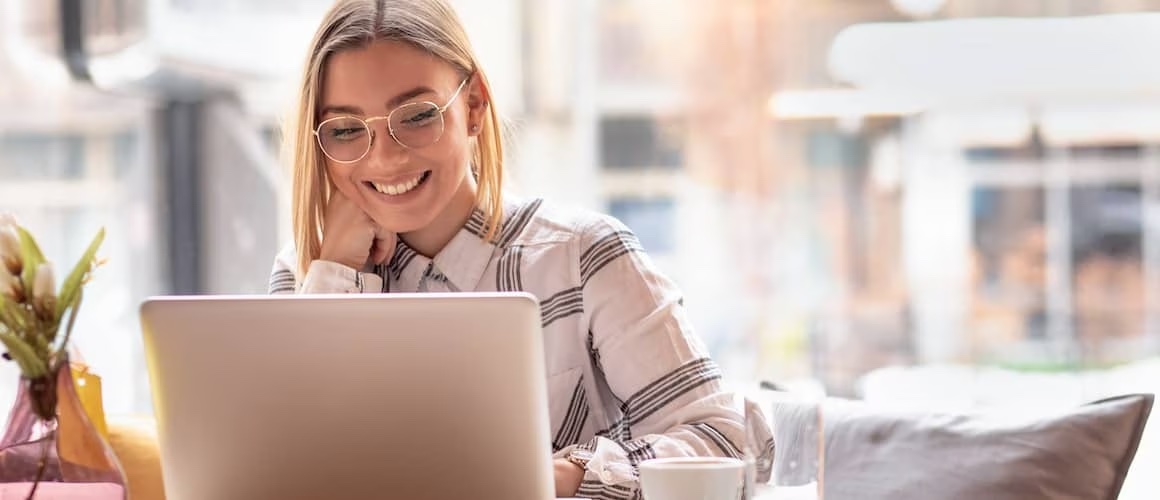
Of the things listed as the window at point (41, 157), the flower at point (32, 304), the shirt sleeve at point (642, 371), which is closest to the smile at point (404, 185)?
the shirt sleeve at point (642, 371)

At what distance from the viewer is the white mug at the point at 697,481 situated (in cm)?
120

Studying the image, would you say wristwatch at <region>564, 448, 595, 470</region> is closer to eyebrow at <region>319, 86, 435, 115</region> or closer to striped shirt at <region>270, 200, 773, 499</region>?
striped shirt at <region>270, 200, 773, 499</region>

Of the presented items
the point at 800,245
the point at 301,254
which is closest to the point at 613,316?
the point at 301,254

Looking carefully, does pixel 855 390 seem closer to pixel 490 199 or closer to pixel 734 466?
pixel 490 199

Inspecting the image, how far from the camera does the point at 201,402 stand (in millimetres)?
1233

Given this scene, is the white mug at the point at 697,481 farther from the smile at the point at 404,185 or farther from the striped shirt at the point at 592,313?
the smile at the point at 404,185

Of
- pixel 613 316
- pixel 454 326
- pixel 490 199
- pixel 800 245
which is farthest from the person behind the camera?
pixel 800 245

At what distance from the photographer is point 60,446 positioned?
127cm

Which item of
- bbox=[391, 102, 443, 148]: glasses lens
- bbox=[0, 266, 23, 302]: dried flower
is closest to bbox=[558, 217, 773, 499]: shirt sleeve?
bbox=[391, 102, 443, 148]: glasses lens

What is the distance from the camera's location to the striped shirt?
169 centimetres

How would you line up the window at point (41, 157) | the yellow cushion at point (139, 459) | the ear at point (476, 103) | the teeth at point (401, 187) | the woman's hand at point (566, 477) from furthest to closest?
1. the window at point (41, 157)
2. the yellow cushion at point (139, 459)
3. the ear at point (476, 103)
4. the teeth at point (401, 187)
5. the woman's hand at point (566, 477)

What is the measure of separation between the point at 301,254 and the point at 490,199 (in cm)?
27

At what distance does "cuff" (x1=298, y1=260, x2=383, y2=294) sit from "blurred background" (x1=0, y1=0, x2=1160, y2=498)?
2181 millimetres

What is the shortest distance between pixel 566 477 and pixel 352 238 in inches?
19.8
